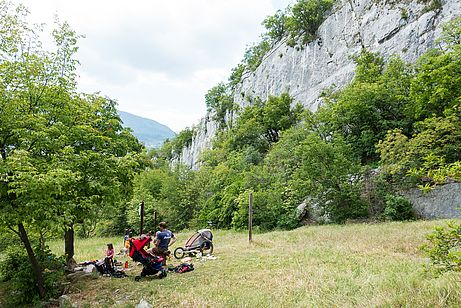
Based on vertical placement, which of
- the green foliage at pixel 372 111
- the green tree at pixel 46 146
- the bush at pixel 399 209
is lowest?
the bush at pixel 399 209

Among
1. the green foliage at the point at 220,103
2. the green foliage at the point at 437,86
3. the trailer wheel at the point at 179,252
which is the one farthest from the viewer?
the green foliage at the point at 220,103

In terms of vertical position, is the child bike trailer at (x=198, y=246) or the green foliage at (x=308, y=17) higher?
the green foliage at (x=308, y=17)

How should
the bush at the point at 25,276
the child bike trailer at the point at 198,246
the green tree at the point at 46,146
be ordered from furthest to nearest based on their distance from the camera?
the child bike trailer at the point at 198,246 < the bush at the point at 25,276 < the green tree at the point at 46,146

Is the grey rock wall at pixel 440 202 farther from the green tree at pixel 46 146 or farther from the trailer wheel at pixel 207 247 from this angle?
the green tree at pixel 46 146

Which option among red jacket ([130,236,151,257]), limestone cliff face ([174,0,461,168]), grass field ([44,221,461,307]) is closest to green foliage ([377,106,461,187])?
grass field ([44,221,461,307])

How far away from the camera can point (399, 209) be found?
1775 cm

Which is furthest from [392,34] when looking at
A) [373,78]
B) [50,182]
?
[50,182]

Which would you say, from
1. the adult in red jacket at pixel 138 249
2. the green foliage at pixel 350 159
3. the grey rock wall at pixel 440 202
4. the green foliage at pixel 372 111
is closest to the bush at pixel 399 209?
the green foliage at pixel 350 159

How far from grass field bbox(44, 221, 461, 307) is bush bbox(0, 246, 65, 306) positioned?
0.58 meters

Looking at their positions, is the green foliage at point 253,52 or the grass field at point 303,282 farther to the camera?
the green foliage at point 253,52

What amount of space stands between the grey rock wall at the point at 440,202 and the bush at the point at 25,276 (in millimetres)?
17941

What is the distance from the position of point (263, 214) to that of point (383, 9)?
2663 cm

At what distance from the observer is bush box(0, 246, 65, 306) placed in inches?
297

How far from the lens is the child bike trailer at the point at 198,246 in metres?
11.8
